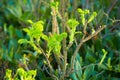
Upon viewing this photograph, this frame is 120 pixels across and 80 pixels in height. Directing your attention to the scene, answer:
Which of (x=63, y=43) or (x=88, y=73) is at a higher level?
(x=63, y=43)

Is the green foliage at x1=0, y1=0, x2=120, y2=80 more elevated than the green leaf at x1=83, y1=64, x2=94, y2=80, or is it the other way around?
Result: the green foliage at x1=0, y1=0, x2=120, y2=80

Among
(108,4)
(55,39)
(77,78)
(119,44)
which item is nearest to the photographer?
(55,39)

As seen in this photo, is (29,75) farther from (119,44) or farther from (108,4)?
(108,4)

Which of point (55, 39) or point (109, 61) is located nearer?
point (55, 39)

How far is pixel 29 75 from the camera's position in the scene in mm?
1428

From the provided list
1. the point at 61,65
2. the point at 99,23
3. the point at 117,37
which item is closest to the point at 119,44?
the point at 117,37

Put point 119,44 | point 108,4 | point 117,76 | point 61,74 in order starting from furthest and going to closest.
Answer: point 108,4 → point 119,44 → point 117,76 → point 61,74

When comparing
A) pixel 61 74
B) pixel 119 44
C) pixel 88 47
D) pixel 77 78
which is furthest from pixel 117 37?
pixel 61 74

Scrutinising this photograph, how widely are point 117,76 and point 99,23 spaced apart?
1.35 feet

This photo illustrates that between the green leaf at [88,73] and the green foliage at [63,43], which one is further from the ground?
the green foliage at [63,43]

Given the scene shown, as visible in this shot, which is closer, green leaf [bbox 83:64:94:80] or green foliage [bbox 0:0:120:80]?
green foliage [bbox 0:0:120:80]

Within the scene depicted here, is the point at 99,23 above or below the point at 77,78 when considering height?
above

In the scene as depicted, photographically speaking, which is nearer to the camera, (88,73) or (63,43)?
(63,43)

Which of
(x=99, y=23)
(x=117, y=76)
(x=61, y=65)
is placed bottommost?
(x=117, y=76)
